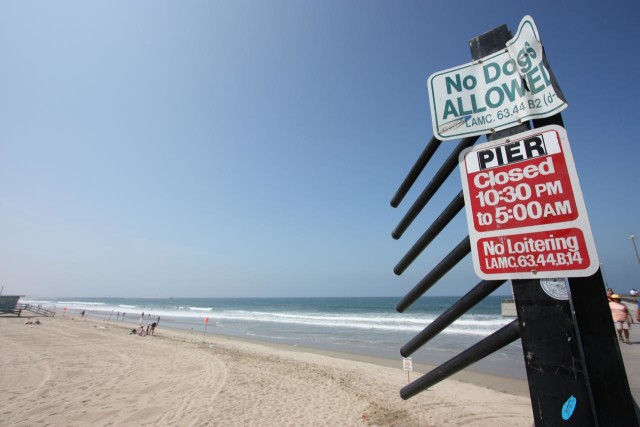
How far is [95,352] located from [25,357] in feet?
9.31

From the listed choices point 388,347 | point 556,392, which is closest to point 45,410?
point 556,392

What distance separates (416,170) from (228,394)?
11012 millimetres

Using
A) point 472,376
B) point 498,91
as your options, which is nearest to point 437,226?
point 498,91

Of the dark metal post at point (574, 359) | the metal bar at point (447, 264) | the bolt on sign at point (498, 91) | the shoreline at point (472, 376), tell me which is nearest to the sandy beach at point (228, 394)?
the shoreline at point (472, 376)

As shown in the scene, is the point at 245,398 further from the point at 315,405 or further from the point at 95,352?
the point at 95,352

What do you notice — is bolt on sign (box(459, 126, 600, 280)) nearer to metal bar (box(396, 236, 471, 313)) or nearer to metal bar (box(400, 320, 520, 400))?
metal bar (box(396, 236, 471, 313))

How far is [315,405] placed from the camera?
358 inches

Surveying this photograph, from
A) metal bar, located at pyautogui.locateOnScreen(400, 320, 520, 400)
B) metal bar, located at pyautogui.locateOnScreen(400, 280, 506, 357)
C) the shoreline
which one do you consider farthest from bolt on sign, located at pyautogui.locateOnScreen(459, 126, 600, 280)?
the shoreline

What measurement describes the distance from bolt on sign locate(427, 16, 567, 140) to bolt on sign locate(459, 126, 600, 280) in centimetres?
12

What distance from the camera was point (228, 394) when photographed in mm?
9953

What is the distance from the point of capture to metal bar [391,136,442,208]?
1495 millimetres

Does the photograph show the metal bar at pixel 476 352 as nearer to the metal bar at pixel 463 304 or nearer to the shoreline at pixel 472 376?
the metal bar at pixel 463 304

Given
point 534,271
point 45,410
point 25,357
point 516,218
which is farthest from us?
point 25,357

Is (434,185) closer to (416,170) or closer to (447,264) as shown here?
(416,170)
